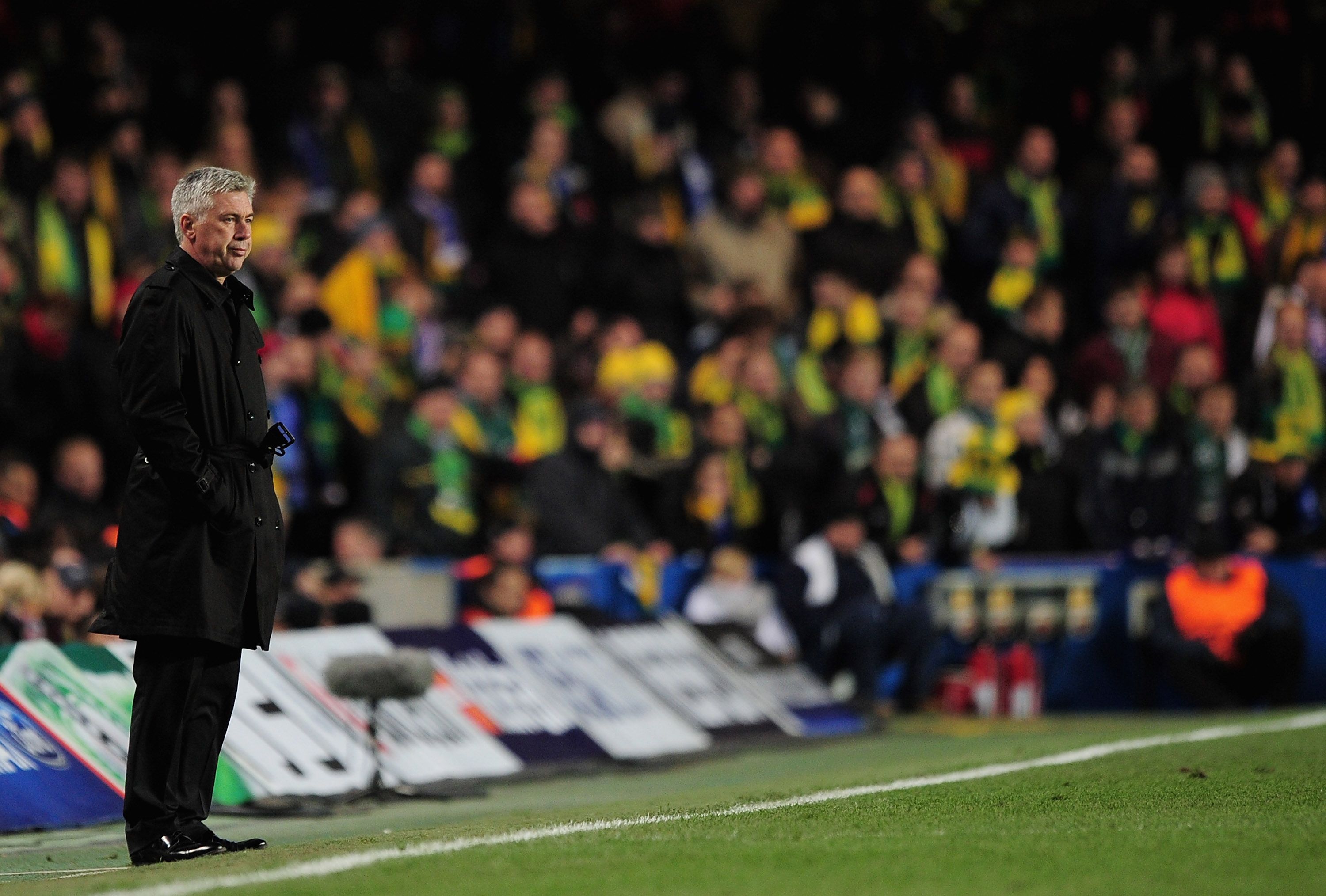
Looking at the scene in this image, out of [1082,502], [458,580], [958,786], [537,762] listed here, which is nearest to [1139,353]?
[1082,502]

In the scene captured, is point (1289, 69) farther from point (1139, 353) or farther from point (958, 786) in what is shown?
point (958, 786)

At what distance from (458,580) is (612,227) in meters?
5.57

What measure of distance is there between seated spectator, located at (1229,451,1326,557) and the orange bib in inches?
24.0

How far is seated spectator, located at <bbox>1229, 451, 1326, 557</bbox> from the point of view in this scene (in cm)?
1468

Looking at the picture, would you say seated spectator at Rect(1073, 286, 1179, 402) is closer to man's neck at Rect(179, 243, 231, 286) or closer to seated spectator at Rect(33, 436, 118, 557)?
seated spectator at Rect(33, 436, 118, 557)

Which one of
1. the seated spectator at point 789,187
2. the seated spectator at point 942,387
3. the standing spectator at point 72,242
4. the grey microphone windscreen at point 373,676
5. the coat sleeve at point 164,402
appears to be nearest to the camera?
the coat sleeve at point 164,402

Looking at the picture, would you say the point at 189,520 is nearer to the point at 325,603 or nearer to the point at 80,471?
the point at 325,603

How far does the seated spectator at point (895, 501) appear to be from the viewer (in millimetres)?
15203

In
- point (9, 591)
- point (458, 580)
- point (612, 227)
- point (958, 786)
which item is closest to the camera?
point (958, 786)

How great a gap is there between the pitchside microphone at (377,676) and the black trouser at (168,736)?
2484 mm

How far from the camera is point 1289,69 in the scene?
62.5 feet

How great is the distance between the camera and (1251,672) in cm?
1396

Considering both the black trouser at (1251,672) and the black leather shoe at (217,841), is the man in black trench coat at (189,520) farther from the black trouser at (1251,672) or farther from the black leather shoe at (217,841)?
the black trouser at (1251,672)

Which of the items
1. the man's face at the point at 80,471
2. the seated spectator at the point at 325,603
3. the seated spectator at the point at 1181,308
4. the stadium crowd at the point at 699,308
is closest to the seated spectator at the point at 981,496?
the stadium crowd at the point at 699,308
